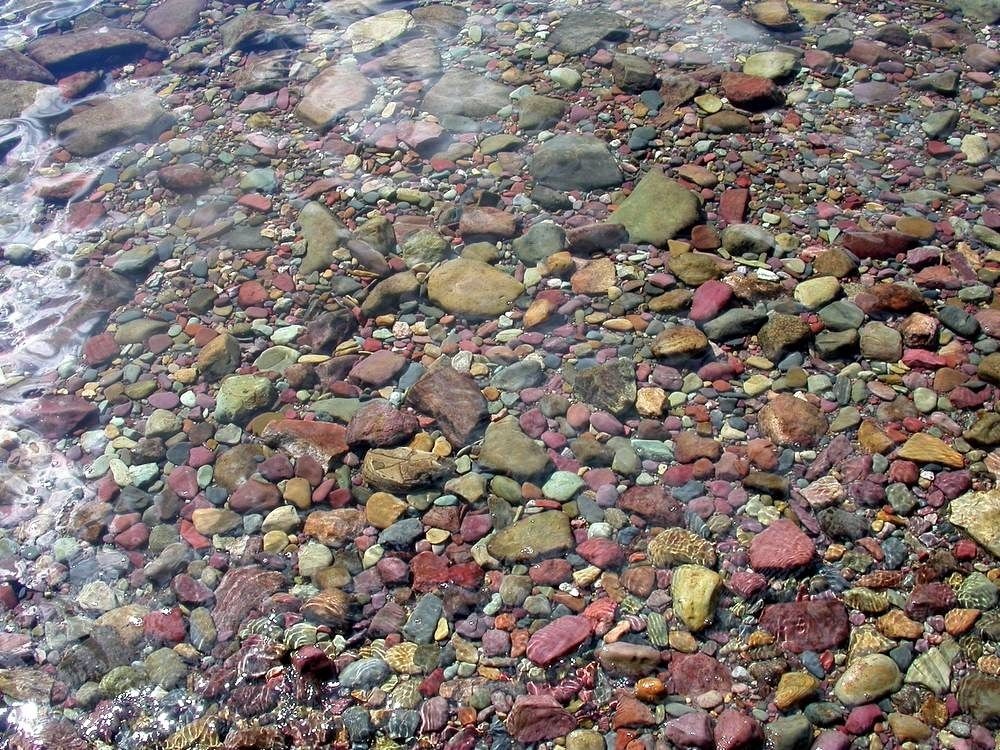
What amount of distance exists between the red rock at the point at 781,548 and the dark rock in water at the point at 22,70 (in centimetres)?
592

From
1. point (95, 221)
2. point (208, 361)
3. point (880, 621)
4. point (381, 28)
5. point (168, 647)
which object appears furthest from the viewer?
point (381, 28)

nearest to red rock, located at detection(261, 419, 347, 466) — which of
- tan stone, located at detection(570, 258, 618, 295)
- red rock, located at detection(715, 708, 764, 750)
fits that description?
tan stone, located at detection(570, 258, 618, 295)

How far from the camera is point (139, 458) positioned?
12.5 ft

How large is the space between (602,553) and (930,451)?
132cm

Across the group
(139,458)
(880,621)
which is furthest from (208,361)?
(880,621)

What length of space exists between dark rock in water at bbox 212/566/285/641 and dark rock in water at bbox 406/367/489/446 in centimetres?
90

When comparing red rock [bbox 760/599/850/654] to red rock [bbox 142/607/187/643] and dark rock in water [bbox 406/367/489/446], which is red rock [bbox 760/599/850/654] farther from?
red rock [bbox 142/607/187/643]

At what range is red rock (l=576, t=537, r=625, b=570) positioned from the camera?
3174 mm

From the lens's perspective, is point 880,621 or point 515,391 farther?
point 515,391

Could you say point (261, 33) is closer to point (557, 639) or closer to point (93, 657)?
point (93, 657)

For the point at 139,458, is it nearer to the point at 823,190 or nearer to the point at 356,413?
the point at 356,413

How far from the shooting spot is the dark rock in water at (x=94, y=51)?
6.46 metres

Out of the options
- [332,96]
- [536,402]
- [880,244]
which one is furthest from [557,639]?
[332,96]

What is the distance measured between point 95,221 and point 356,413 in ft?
8.00
